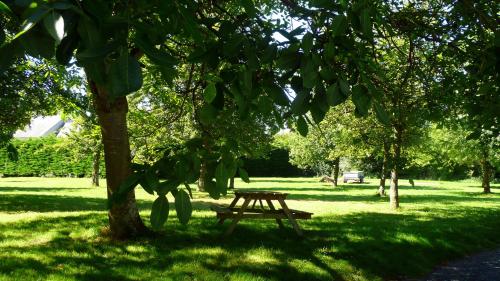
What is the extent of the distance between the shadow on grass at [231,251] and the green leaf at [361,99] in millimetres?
4286

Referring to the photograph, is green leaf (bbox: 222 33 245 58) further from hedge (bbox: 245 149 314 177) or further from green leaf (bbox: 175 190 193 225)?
hedge (bbox: 245 149 314 177)

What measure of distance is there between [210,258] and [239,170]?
15.4 feet

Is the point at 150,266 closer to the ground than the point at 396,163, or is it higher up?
closer to the ground

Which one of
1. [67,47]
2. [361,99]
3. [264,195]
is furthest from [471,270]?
[67,47]

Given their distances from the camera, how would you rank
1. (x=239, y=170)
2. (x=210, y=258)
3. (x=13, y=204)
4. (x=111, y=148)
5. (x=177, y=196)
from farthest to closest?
(x=13, y=204) < (x=111, y=148) < (x=210, y=258) < (x=239, y=170) < (x=177, y=196)

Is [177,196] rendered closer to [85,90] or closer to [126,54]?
[126,54]

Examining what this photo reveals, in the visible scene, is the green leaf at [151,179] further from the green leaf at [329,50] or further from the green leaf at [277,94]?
the green leaf at [329,50]

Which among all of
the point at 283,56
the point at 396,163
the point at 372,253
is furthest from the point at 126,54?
the point at 396,163

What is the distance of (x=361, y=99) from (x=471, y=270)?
265 inches

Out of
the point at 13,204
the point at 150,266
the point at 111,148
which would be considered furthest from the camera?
the point at 13,204

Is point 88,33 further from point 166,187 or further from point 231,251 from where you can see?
point 231,251

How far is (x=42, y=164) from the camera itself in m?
38.0

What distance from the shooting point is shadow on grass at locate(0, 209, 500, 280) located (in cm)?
611

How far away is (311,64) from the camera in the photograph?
6.91ft
